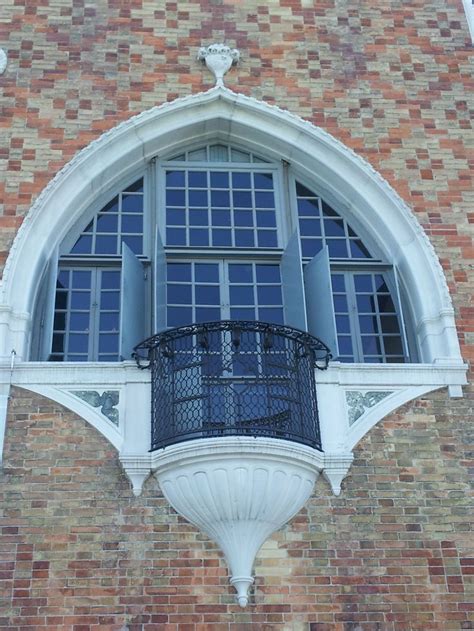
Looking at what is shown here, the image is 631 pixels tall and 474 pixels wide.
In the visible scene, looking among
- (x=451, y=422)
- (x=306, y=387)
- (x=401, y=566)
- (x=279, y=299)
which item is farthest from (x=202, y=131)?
(x=401, y=566)

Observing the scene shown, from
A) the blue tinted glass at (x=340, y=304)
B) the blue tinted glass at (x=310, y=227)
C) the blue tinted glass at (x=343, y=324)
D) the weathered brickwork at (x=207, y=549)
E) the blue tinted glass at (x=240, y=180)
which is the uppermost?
the blue tinted glass at (x=240, y=180)

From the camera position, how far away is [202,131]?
38.1 feet

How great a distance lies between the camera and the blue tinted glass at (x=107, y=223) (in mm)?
10984

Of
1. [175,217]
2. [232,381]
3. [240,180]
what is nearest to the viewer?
[232,381]

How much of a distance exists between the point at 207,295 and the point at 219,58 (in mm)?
3394

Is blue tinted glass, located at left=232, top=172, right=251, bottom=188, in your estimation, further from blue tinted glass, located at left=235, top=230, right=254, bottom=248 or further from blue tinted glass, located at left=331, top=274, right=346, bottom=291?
blue tinted glass, located at left=331, top=274, right=346, bottom=291

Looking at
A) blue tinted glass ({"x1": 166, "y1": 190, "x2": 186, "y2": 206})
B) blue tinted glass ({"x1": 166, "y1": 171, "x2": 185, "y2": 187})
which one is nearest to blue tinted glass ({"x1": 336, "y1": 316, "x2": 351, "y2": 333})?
blue tinted glass ({"x1": 166, "y1": 190, "x2": 186, "y2": 206})

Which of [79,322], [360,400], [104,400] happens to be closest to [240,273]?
[79,322]

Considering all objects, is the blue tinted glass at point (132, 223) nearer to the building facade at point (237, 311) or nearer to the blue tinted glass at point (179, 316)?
the building facade at point (237, 311)

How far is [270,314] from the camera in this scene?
34.0 ft

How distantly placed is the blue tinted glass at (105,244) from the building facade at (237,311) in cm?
2

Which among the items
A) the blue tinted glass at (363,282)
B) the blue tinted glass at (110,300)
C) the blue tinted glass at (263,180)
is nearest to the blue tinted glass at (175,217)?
the blue tinted glass at (263,180)

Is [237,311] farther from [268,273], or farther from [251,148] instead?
[251,148]

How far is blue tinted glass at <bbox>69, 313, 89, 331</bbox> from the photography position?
10188mm
